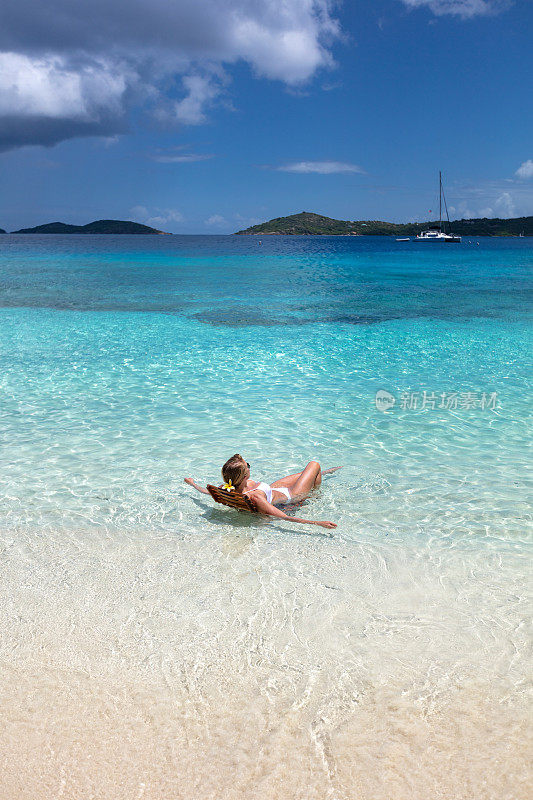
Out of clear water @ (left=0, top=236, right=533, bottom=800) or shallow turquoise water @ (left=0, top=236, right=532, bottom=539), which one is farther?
shallow turquoise water @ (left=0, top=236, right=532, bottom=539)

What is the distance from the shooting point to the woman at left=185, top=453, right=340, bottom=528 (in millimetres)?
6273

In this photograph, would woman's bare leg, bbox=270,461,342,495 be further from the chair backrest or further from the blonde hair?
the blonde hair

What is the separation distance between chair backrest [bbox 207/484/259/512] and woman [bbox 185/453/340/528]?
2.3 inches

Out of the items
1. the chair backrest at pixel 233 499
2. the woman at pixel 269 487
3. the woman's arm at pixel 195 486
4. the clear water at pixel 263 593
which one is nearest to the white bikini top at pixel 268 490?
the woman at pixel 269 487

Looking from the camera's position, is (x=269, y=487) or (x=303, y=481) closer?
(x=269, y=487)

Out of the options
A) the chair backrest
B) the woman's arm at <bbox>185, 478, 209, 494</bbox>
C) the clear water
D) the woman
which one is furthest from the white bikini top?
the woman's arm at <bbox>185, 478, 209, 494</bbox>

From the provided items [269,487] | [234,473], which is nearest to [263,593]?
[234,473]

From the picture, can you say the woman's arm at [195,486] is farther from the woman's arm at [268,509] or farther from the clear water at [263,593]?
the woman's arm at [268,509]

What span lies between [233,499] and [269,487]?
51 cm

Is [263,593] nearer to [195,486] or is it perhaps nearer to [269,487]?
[269,487]

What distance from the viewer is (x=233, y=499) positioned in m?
6.28

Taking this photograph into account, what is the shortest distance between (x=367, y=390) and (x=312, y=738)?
9.06 m

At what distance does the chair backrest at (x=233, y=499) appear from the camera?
20.5 feet

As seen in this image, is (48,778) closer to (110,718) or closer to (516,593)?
(110,718)
